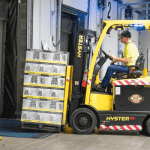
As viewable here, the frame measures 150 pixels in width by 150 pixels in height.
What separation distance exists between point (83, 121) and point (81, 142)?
946 mm

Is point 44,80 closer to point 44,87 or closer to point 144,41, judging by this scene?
point 44,87

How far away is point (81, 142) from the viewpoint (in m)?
6.23

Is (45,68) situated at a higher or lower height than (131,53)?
lower

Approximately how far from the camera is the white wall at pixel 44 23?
954cm

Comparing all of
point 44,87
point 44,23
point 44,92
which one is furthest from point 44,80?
point 44,23

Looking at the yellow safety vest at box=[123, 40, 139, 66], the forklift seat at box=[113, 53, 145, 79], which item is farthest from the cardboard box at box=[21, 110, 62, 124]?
the yellow safety vest at box=[123, 40, 139, 66]

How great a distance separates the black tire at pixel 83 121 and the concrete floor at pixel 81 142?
0.16 metres

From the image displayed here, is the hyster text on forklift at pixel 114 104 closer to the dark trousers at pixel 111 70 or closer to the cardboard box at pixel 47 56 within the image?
the dark trousers at pixel 111 70

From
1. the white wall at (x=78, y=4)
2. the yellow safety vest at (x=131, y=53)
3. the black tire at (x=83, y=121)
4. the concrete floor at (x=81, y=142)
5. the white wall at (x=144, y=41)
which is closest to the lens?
the concrete floor at (x=81, y=142)

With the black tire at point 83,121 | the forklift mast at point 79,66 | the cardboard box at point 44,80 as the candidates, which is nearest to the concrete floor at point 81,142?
the black tire at point 83,121

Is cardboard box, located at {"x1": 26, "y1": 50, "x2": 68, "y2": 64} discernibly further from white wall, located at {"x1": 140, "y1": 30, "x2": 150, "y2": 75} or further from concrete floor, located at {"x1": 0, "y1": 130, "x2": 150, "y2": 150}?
white wall, located at {"x1": 140, "y1": 30, "x2": 150, "y2": 75}

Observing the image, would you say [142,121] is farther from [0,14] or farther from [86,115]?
[0,14]

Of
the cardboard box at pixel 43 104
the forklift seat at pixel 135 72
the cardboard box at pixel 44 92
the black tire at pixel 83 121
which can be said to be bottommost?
the black tire at pixel 83 121

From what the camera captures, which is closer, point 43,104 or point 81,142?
point 81,142
